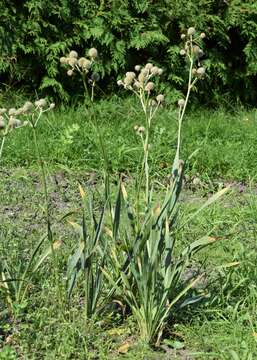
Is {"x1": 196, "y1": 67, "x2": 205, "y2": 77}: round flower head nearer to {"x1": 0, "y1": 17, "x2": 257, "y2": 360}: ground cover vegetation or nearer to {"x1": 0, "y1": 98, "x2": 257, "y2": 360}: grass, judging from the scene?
{"x1": 0, "y1": 17, "x2": 257, "y2": 360}: ground cover vegetation

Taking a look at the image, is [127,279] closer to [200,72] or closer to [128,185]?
[200,72]

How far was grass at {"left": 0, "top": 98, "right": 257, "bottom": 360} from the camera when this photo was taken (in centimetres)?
328

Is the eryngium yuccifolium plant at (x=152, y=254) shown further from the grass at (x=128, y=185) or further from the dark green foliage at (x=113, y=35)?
the dark green foliage at (x=113, y=35)

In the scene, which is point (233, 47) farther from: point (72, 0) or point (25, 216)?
point (25, 216)

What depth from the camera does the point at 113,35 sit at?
7.49m

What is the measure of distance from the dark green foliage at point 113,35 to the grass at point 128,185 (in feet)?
1.67

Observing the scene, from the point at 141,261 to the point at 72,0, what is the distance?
4.83m

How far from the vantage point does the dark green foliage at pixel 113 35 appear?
7.39m

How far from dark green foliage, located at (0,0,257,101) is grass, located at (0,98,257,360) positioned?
0.51 m

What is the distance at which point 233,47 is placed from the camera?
825cm

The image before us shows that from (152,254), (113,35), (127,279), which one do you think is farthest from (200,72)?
(113,35)

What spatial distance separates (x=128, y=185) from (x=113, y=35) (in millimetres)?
2499

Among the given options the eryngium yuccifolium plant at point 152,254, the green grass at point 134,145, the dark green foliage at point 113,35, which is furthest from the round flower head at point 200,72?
the dark green foliage at point 113,35

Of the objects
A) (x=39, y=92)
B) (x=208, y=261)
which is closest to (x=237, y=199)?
(x=208, y=261)
